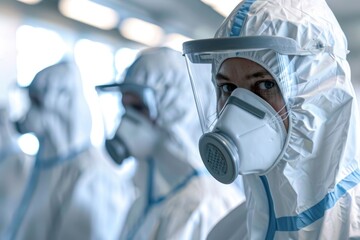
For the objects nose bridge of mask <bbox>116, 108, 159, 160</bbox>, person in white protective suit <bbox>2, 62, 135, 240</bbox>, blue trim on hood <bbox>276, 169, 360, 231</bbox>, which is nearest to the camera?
blue trim on hood <bbox>276, 169, 360, 231</bbox>

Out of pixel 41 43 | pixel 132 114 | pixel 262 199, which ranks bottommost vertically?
pixel 41 43

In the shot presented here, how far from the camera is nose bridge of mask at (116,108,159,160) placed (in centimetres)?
217

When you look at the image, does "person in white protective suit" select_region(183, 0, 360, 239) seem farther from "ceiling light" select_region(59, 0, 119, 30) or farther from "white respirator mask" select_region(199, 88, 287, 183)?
"ceiling light" select_region(59, 0, 119, 30)

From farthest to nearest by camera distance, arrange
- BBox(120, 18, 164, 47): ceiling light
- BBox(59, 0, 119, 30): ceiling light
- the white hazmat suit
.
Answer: BBox(120, 18, 164, 47): ceiling light
BBox(59, 0, 119, 30): ceiling light
the white hazmat suit

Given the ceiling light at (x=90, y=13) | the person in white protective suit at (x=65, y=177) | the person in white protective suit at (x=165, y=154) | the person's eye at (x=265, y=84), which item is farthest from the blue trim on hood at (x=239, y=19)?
the ceiling light at (x=90, y=13)

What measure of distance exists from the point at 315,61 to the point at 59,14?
14.1 feet

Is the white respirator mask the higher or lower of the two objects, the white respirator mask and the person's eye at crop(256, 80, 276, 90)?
the lower

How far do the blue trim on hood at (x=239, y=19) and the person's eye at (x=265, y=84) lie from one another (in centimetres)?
12

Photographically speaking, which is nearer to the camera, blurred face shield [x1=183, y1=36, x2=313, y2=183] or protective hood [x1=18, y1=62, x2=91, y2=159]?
blurred face shield [x1=183, y1=36, x2=313, y2=183]

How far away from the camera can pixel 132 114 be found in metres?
2.26

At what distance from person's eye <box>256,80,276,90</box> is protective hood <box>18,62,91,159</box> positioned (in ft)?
6.23

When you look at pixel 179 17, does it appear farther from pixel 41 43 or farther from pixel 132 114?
pixel 132 114

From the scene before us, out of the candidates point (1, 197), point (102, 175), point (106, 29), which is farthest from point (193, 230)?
point (106, 29)

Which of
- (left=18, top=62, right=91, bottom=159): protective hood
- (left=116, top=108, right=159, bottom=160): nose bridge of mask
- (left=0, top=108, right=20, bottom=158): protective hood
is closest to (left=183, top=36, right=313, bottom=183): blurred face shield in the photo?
(left=116, top=108, right=159, bottom=160): nose bridge of mask
